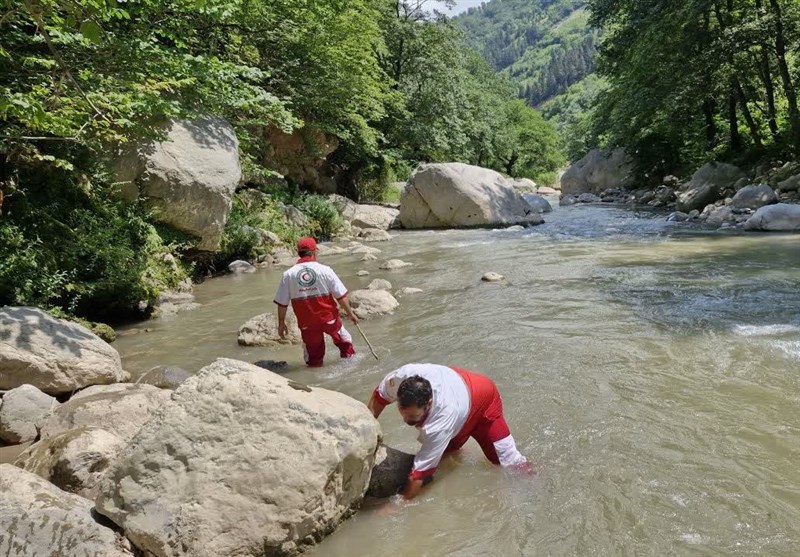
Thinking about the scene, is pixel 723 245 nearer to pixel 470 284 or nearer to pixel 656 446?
pixel 470 284

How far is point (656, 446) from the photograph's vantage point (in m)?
3.87

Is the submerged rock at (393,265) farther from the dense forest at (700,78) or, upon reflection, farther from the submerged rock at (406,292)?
the dense forest at (700,78)

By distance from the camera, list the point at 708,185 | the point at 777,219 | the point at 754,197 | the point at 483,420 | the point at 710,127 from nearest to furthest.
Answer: the point at 483,420 → the point at 777,219 → the point at 754,197 → the point at 708,185 → the point at 710,127

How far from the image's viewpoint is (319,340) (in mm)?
6137

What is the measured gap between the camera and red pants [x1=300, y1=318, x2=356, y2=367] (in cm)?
608

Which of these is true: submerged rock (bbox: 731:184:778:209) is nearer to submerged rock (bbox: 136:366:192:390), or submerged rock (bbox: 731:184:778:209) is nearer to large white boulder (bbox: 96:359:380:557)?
submerged rock (bbox: 136:366:192:390)

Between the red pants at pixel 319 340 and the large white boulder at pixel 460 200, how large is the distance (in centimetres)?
1323

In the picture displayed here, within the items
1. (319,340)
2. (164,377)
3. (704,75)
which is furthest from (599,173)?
(164,377)

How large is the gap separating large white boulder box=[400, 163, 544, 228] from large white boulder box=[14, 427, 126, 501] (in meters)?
16.1

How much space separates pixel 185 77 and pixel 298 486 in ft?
24.5

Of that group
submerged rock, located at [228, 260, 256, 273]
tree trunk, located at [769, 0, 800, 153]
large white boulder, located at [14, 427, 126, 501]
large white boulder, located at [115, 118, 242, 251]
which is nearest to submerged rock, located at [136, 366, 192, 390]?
large white boulder, located at [14, 427, 126, 501]

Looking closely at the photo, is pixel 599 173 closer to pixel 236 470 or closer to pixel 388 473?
pixel 388 473

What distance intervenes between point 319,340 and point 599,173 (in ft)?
95.4

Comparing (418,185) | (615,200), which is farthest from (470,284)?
(615,200)
